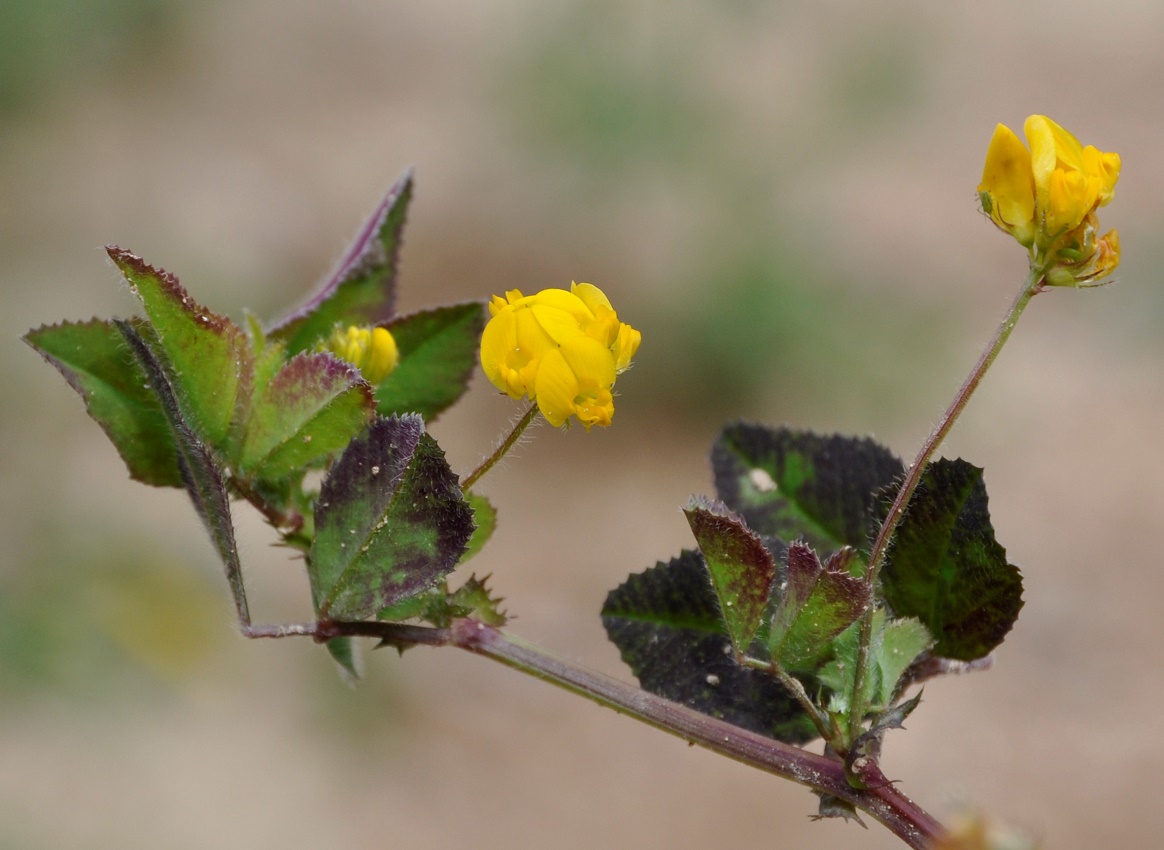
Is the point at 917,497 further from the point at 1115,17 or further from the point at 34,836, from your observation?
the point at 1115,17

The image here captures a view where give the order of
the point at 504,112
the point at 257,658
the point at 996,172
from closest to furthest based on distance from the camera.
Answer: the point at 996,172 → the point at 257,658 → the point at 504,112

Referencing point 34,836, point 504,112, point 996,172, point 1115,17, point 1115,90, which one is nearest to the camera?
point 996,172

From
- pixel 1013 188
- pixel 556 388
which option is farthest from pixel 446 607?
pixel 1013 188

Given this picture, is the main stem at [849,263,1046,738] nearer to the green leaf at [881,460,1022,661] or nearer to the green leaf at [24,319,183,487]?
the green leaf at [881,460,1022,661]

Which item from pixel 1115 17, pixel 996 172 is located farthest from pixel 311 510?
pixel 1115 17

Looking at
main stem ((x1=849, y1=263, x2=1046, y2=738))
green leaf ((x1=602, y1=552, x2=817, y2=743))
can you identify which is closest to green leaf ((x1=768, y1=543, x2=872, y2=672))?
main stem ((x1=849, y1=263, x2=1046, y2=738))

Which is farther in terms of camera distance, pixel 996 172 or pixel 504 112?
pixel 504 112

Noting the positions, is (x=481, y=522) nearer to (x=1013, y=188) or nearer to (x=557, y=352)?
(x=557, y=352)
